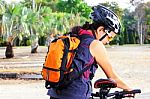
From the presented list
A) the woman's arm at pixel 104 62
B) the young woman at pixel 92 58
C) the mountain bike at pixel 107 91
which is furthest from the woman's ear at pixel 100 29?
the mountain bike at pixel 107 91

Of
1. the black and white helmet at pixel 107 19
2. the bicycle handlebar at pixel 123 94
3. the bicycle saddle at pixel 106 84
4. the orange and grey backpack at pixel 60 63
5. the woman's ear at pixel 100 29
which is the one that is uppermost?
the black and white helmet at pixel 107 19

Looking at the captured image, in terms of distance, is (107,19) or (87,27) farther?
(87,27)

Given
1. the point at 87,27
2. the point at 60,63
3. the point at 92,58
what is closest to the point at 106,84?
the point at 92,58

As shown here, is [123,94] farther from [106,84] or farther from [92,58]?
[92,58]

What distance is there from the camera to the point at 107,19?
2988 millimetres

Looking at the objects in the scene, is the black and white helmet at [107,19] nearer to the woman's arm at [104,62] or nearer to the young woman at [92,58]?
the young woman at [92,58]

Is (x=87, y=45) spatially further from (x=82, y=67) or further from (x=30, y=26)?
(x=30, y=26)

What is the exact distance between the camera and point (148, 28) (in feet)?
258

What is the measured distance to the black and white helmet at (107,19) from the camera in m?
3.00

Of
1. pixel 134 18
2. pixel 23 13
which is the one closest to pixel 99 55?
pixel 23 13

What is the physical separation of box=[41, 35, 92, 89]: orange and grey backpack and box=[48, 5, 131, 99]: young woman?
0.04 m

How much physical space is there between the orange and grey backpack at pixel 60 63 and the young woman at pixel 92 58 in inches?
1.6

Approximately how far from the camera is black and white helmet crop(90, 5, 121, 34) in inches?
118

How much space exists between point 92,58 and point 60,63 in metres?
0.25
